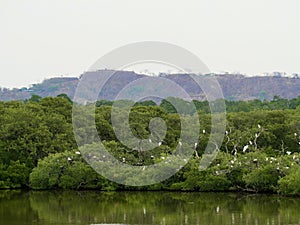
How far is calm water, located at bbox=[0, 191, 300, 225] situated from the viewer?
19.6 meters

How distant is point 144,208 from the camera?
913 inches

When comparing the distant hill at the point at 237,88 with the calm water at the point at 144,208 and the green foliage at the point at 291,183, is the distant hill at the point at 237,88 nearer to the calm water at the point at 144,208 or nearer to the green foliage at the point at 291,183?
the calm water at the point at 144,208

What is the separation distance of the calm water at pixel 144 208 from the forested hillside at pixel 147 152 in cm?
→ 107

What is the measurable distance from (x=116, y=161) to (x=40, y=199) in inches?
209

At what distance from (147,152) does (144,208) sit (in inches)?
351

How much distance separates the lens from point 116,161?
102 feet

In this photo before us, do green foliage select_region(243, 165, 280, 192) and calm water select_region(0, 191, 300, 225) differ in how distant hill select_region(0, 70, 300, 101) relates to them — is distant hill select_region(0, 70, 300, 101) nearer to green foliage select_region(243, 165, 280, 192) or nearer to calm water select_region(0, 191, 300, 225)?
green foliage select_region(243, 165, 280, 192)

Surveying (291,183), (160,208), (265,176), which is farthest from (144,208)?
(265,176)

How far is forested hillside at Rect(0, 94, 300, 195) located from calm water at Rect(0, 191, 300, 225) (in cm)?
107

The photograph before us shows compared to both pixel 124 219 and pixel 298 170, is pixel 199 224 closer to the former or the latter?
pixel 124 219

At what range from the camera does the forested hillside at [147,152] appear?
1126 inches

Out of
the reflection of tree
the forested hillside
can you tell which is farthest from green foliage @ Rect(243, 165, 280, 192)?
the reflection of tree

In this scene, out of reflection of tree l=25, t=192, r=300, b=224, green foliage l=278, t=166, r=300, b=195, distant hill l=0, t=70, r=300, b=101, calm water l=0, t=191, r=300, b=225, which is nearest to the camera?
calm water l=0, t=191, r=300, b=225

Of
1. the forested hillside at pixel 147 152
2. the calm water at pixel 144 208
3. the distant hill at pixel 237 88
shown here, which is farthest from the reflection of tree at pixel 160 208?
the distant hill at pixel 237 88
